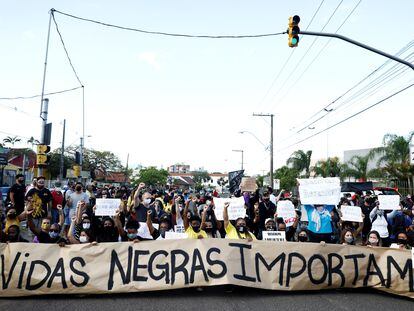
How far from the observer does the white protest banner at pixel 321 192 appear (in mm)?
7623

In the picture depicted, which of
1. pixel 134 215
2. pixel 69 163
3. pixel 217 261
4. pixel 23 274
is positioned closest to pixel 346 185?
pixel 134 215

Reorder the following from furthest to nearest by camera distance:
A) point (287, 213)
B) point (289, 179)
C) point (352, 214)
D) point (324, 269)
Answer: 1. point (289, 179)
2. point (287, 213)
3. point (352, 214)
4. point (324, 269)

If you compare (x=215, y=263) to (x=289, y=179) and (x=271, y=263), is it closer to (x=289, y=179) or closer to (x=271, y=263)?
(x=271, y=263)

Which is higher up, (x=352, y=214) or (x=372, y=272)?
(x=352, y=214)

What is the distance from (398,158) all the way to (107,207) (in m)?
24.3

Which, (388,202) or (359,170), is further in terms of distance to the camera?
(359,170)

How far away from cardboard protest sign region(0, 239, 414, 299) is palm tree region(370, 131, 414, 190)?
21.7 m

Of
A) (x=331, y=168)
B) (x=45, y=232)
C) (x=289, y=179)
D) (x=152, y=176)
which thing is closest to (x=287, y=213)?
(x=45, y=232)

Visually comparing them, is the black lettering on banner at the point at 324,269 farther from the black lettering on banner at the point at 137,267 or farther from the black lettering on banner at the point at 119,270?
the black lettering on banner at the point at 119,270

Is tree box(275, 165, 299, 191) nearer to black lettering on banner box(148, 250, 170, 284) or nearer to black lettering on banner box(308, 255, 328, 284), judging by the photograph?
black lettering on banner box(308, 255, 328, 284)

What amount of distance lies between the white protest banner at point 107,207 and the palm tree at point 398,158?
2303cm

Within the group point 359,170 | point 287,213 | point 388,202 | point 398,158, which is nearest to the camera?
point 388,202

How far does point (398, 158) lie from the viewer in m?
26.9

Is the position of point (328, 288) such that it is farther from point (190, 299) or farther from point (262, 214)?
point (262, 214)
